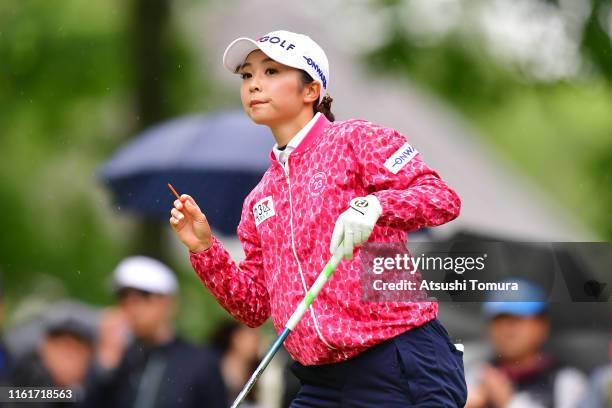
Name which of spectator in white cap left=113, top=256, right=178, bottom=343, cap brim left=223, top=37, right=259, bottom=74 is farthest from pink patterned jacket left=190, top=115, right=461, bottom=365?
spectator in white cap left=113, top=256, right=178, bottom=343

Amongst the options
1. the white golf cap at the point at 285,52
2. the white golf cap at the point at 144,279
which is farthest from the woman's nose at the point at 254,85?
the white golf cap at the point at 144,279

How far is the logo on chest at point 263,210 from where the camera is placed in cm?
462

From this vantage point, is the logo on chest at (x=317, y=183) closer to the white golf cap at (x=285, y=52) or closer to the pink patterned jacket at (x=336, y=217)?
the pink patterned jacket at (x=336, y=217)

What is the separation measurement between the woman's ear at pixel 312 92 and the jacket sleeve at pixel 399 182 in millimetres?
355

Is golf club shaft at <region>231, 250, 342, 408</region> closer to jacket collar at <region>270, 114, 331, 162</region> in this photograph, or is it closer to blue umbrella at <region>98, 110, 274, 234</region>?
jacket collar at <region>270, 114, 331, 162</region>

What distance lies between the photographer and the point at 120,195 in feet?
31.2

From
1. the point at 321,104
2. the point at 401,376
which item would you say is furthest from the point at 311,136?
the point at 401,376

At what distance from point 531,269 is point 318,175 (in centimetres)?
222

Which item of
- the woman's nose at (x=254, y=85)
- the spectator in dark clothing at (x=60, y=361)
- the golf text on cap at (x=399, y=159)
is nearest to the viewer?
the golf text on cap at (x=399, y=159)

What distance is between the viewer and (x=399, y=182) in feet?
14.3

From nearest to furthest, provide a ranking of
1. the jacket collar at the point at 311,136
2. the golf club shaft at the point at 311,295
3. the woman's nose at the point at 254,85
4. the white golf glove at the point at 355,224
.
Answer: the white golf glove at the point at 355,224 → the golf club shaft at the point at 311,295 → the jacket collar at the point at 311,136 → the woman's nose at the point at 254,85

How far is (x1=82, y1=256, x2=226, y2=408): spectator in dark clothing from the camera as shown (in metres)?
7.45

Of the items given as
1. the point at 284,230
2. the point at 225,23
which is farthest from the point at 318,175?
the point at 225,23

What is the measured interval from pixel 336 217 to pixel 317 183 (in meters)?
0.14
